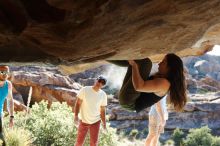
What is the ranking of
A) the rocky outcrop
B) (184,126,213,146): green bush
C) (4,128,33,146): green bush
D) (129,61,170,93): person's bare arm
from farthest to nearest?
(184,126,213,146): green bush → the rocky outcrop → (4,128,33,146): green bush → (129,61,170,93): person's bare arm

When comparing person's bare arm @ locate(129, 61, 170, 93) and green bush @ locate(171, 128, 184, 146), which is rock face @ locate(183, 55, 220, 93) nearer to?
green bush @ locate(171, 128, 184, 146)

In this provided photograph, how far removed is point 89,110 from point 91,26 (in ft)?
14.7

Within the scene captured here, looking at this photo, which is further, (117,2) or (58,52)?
(58,52)

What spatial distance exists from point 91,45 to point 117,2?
1.40 feet

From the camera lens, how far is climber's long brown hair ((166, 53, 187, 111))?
162 inches

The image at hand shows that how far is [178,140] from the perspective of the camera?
25.1m

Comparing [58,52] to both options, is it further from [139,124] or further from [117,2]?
[139,124]

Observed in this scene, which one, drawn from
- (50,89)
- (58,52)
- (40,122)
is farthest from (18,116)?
(58,52)

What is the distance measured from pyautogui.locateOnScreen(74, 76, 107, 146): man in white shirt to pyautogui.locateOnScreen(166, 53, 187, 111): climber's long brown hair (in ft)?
9.72

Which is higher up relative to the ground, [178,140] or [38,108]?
[38,108]

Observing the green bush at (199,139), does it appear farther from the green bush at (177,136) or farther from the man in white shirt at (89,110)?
the man in white shirt at (89,110)

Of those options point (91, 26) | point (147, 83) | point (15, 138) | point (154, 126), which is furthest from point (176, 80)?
point (15, 138)

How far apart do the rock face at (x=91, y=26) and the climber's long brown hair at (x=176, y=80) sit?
2.65 feet

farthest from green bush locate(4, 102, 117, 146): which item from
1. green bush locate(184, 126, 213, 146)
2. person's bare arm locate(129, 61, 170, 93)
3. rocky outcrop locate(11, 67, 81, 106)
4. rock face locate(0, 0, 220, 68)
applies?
green bush locate(184, 126, 213, 146)
